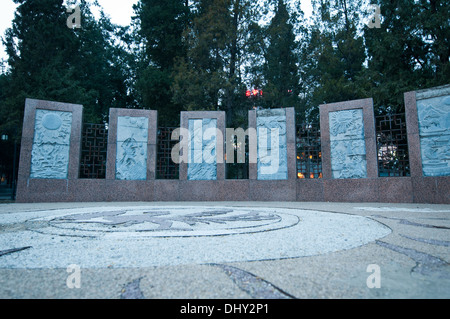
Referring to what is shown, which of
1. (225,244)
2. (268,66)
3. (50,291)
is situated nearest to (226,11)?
(268,66)

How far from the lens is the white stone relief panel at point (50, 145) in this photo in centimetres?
1015

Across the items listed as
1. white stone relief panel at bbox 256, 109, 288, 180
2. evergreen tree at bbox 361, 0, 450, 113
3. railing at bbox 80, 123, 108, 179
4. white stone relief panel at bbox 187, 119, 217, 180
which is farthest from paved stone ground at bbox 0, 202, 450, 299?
evergreen tree at bbox 361, 0, 450, 113

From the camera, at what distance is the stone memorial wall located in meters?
9.09

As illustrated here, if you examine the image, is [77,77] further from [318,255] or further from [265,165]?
[318,255]

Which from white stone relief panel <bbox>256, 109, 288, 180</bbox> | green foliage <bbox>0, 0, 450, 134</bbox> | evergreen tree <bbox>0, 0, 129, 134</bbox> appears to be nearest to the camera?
white stone relief panel <bbox>256, 109, 288, 180</bbox>

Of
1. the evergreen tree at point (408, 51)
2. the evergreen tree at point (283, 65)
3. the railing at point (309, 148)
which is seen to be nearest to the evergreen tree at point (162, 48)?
the evergreen tree at point (283, 65)

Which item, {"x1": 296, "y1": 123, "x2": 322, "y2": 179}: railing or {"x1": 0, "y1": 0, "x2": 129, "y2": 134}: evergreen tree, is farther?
{"x1": 0, "y1": 0, "x2": 129, "y2": 134}: evergreen tree

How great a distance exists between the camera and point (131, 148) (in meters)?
11.0

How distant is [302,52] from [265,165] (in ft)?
43.8

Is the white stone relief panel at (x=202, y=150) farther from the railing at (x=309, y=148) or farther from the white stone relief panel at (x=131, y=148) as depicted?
the railing at (x=309, y=148)

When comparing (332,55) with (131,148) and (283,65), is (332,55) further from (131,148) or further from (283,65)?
(131,148)

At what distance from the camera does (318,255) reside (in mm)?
2523

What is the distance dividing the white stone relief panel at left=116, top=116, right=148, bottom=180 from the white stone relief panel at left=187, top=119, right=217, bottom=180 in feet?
6.41

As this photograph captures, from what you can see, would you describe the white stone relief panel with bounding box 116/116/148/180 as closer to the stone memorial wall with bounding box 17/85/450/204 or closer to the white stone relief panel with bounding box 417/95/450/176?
the stone memorial wall with bounding box 17/85/450/204
